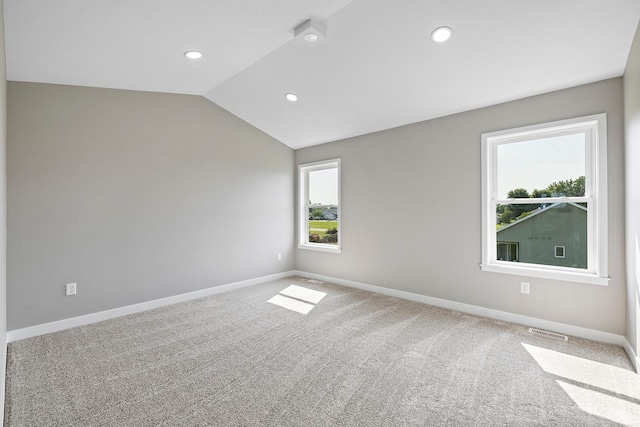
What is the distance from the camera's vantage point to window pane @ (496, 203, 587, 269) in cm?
285

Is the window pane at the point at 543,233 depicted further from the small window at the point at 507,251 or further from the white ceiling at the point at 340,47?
the white ceiling at the point at 340,47

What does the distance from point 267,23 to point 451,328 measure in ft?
10.6

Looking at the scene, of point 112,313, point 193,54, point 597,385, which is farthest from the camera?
point 112,313

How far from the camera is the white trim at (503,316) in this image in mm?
2646

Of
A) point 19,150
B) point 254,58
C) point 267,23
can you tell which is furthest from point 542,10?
point 19,150

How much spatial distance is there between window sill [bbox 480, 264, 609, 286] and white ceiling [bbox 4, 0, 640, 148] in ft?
5.77

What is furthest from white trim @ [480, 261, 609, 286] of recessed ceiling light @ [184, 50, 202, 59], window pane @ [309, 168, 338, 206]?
recessed ceiling light @ [184, 50, 202, 59]

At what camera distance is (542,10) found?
2.05 m

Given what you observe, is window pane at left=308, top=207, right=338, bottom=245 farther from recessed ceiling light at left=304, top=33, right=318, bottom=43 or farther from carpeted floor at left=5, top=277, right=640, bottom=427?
recessed ceiling light at left=304, top=33, right=318, bottom=43

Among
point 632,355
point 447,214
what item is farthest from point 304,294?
point 632,355

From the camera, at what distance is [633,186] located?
2.24 metres

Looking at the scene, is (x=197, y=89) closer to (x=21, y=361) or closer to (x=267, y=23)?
(x=267, y=23)

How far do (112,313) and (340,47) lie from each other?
146 inches

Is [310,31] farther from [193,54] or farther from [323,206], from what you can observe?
[323,206]
